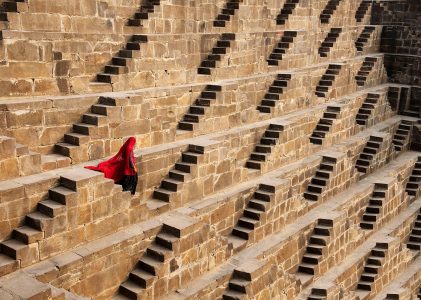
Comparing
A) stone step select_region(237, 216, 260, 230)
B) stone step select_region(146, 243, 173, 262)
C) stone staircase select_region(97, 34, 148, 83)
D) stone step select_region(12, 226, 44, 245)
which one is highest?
stone staircase select_region(97, 34, 148, 83)

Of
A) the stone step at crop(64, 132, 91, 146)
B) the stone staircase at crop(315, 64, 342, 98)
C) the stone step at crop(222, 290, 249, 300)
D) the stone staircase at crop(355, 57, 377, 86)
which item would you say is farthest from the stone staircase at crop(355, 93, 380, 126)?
the stone step at crop(64, 132, 91, 146)

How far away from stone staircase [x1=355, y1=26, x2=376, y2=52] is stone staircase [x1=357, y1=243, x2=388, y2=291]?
962 centimetres

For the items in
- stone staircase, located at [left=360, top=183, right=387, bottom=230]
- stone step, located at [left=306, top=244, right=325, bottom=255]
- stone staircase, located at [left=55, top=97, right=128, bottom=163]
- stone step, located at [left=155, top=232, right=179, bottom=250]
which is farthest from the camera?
stone staircase, located at [left=360, top=183, right=387, bottom=230]

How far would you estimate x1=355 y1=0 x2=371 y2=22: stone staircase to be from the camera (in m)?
23.2

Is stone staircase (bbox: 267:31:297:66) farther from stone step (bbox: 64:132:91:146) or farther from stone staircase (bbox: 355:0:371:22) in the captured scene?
stone step (bbox: 64:132:91:146)

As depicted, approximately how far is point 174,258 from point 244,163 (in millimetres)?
4563

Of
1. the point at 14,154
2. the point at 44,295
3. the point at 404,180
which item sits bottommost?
the point at 404,180

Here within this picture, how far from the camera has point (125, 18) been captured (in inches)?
551

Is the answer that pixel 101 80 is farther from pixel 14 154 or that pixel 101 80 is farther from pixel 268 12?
pixel 268 12

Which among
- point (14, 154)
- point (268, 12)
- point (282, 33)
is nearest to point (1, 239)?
point (14, 154)

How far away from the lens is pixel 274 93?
51.5ft

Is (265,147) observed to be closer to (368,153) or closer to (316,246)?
(316,246)

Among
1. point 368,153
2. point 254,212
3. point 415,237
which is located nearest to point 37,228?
point 254,212

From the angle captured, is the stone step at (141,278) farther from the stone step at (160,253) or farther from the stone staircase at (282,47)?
the stone staircase at (282,47)
